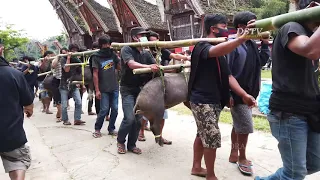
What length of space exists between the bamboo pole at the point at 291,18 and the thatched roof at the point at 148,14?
13201 mm

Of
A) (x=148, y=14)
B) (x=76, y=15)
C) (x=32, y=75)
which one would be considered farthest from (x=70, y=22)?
(x=32, y=75)

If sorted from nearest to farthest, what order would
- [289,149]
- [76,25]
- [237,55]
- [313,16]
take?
1. [313,16]
2. [289,149]
3. [237,55]
4. [76,25]

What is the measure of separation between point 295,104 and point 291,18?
2.07ft

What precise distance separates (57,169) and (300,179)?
312 cm

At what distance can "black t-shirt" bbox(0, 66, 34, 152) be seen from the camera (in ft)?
9.06

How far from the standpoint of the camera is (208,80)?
2998 millimetres

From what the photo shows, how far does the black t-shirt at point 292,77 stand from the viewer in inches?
82.3

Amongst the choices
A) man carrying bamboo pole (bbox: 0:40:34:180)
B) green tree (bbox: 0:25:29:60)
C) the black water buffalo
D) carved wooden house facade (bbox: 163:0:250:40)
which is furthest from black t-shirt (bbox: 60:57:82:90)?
green tree (bbox: 0:25:29:60)

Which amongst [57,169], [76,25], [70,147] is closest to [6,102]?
[57,169]

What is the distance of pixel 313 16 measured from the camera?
1868 mm

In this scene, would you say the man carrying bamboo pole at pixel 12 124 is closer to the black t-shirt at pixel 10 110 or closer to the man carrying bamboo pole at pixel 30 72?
the black t-shirt at pixel 10 110

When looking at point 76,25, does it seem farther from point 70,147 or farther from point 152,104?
point 152,104

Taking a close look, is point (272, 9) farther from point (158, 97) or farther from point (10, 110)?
point (10, 110)

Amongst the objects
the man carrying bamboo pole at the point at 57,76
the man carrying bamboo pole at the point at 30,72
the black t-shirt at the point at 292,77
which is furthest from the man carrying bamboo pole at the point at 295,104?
Answer: the man carrying bamboo pole at the point at 30,72
